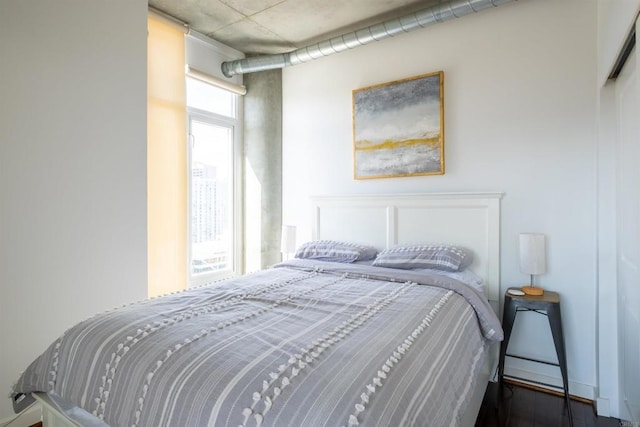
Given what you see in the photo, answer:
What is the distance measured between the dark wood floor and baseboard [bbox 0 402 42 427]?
105 inches

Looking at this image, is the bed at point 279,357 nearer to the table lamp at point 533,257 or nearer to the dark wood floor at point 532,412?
the dark wood floor at point 532,412

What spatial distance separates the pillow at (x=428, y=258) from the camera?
7.80 feet

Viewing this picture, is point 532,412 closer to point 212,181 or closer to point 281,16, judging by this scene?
point 212,181

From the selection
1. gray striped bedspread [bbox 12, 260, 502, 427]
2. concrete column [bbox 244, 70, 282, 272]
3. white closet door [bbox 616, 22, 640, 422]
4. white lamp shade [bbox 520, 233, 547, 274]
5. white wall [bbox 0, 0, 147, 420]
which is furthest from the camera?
concrete column [bbox 244, 70, 282, 272]

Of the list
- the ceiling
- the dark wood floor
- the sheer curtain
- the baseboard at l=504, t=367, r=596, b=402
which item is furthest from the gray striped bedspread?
the ceiling

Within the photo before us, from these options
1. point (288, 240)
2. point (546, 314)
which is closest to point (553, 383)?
point (546, 314)

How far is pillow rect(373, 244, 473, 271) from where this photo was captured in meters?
2.38

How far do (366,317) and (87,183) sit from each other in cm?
200

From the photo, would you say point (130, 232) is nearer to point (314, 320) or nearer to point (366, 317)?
point (314, 320)

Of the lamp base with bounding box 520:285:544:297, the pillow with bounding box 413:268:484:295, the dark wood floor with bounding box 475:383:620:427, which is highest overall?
the pillow with bounding box 413:268:484:295

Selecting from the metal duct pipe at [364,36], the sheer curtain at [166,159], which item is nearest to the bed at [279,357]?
the sheer curtain at [166,159]

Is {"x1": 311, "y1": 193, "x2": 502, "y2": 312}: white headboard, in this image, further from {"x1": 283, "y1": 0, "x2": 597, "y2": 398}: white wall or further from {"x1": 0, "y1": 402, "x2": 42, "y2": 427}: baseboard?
{"x1": 0, "y1": 402, "x2": 42, "y2": 427}: baseboard

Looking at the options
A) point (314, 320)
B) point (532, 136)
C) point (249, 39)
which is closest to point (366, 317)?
point (314, 320)

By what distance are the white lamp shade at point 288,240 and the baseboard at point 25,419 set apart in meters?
2.07
